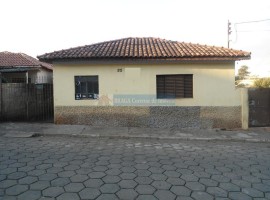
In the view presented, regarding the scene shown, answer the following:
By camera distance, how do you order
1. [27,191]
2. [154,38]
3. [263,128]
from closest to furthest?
[27,191]
[263,128]
[154,38]

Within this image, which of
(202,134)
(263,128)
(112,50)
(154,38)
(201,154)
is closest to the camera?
(201,154)

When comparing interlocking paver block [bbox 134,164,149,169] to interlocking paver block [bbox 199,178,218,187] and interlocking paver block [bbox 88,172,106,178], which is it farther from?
interlocking paver block [bbox 199,178,218,187]

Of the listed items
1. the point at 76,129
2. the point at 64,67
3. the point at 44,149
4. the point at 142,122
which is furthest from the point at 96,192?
the point at 64,67

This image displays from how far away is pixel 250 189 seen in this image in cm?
A: 425

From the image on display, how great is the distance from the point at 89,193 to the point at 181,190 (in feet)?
5.09

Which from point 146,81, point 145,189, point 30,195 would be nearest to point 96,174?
point 145,189

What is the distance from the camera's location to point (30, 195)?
3861 mm

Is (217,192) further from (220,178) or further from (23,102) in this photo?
(23,102)

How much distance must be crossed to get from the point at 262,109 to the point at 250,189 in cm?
716

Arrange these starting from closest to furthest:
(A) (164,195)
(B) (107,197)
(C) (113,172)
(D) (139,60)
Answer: (B) (107,197) → (A) (164,195) → (C) (113,172) → (D) (139,60)

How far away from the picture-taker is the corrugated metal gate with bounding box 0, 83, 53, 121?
11125 millimetres

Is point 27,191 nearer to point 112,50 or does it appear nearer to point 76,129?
point 76,129

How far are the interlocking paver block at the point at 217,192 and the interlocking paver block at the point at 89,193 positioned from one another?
190 centimetres

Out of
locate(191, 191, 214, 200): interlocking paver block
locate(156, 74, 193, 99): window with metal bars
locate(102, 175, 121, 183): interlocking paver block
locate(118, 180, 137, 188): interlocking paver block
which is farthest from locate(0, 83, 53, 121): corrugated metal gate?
locate(191, 191, 214, 200): interlocking paver block
